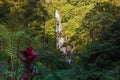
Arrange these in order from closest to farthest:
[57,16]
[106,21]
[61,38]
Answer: [106,21] → [61,38] → [57,16]

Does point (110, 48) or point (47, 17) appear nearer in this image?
point (110, 48)

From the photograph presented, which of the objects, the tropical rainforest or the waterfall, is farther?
the waterfall

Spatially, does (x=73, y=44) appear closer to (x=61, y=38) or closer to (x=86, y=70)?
(x=61, y=38)

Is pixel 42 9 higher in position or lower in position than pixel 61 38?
higher

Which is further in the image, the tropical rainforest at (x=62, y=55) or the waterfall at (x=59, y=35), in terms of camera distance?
the waterfall at (x=59, y=35)

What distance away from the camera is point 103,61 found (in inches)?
256

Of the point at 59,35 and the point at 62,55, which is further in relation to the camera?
the point at 59,35

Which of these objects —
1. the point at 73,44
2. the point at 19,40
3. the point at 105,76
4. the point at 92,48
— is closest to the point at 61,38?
the point at 73,44

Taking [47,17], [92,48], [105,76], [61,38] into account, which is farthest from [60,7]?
[105,76]

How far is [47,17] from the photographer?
1791 centimetres

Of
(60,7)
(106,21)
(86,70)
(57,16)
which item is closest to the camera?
(86,70)

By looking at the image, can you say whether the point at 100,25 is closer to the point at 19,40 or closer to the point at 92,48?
the point at 92,48

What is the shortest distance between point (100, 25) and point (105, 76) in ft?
12.3

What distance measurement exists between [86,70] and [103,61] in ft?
1.56
